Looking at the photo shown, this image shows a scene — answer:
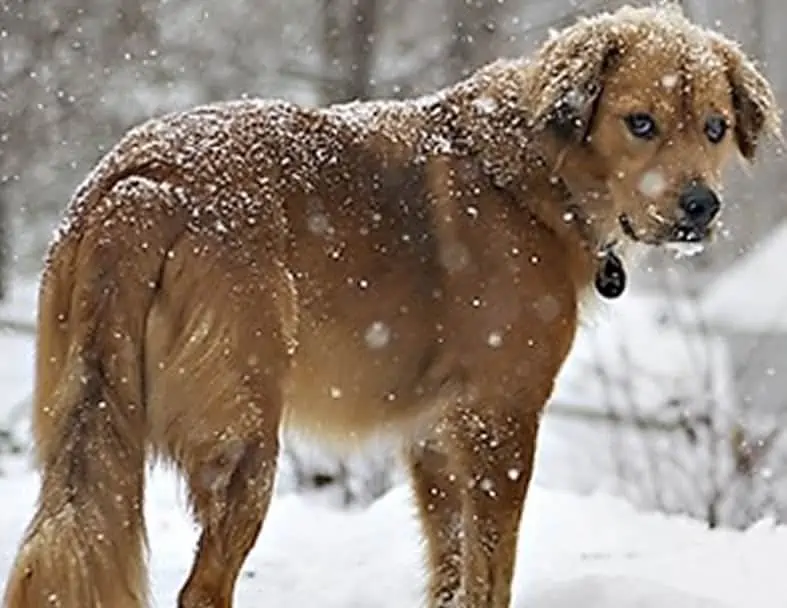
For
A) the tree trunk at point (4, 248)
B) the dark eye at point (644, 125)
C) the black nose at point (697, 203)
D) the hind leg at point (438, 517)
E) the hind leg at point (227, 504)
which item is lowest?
the hind leg at point (227, 504)

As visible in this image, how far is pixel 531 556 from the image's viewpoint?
545cm

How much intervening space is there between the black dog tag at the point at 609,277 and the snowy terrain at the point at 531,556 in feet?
2.64

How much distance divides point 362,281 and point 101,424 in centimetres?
84

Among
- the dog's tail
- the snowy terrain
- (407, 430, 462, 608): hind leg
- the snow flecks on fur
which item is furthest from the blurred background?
the dog's tail

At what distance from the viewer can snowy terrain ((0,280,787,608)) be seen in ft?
15.8

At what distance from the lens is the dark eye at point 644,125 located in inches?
173

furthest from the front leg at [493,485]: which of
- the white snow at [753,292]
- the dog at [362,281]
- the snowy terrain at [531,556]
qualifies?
the white snow at [753,292]

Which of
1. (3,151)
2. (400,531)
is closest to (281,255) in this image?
(400,531)

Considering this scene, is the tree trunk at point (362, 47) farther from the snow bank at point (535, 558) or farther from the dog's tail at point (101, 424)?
the dog's tail at point (101, 424)

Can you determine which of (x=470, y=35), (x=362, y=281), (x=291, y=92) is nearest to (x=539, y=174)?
(x=362, y=281)

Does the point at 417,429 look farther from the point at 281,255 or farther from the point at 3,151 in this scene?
the point at 3,151

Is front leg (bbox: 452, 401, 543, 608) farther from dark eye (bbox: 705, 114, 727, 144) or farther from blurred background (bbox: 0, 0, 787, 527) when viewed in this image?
blurred background (bbox: 0, 0, 787, 527)

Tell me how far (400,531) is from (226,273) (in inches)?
83.2

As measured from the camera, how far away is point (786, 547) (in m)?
5.55
